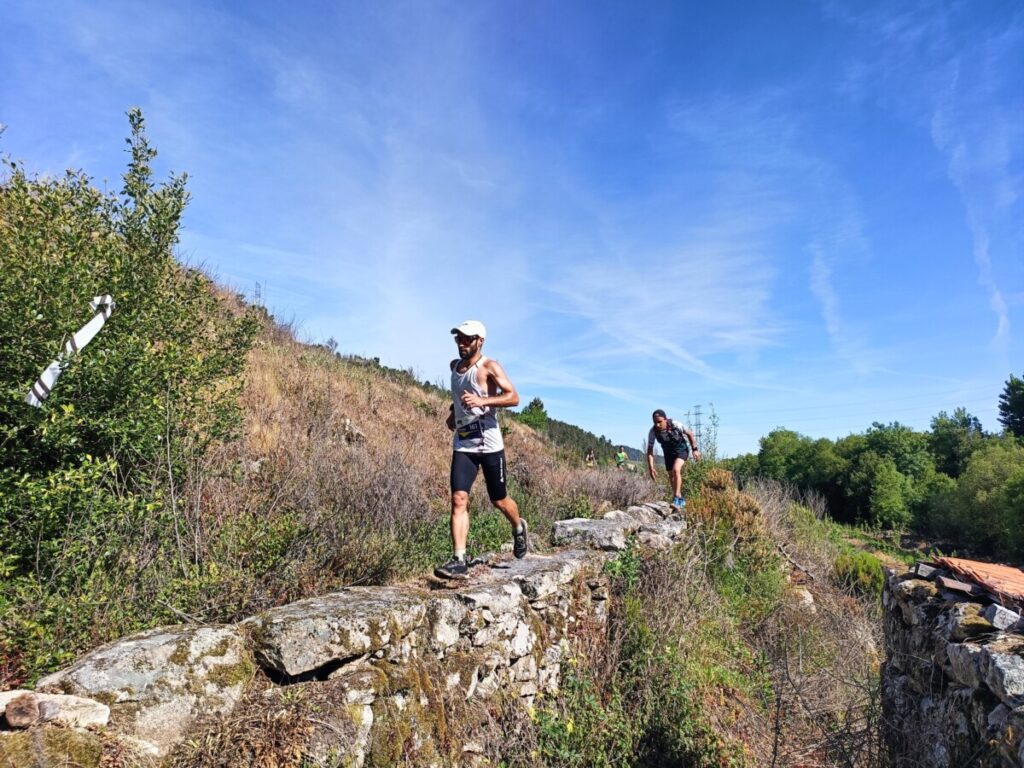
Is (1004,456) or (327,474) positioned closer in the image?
(327,474)

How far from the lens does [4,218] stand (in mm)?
3879

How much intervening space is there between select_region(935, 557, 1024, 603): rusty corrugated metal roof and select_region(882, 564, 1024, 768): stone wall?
0.09 metres

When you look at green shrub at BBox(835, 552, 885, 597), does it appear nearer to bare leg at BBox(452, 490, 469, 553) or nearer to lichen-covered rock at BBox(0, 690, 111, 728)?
bare leg at BBox(452, 490, 469, 553)

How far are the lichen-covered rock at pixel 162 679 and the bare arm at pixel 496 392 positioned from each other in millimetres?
2195

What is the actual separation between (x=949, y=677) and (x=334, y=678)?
3380 mm

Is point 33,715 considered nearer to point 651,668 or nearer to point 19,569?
point 19,569

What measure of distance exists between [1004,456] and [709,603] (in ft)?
83.9

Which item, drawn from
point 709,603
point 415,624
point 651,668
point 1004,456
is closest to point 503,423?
point 709,603

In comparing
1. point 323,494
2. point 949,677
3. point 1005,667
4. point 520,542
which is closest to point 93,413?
point 323,494

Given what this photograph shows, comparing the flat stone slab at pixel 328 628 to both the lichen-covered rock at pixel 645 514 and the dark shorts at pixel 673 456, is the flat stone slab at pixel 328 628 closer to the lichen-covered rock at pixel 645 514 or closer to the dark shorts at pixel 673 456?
the lichen-covered rock at pixel 645 514

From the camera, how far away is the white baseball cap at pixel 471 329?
4.34 meters

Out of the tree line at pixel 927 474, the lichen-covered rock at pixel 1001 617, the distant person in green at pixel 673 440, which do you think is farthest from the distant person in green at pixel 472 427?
the tree line at pixel 927 474

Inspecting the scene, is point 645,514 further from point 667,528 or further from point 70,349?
point 70,349

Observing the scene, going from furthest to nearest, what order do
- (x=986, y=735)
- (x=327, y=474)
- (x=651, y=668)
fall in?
(x=327, y=474)
(x=651, y=668)
(x=986, y=735)
